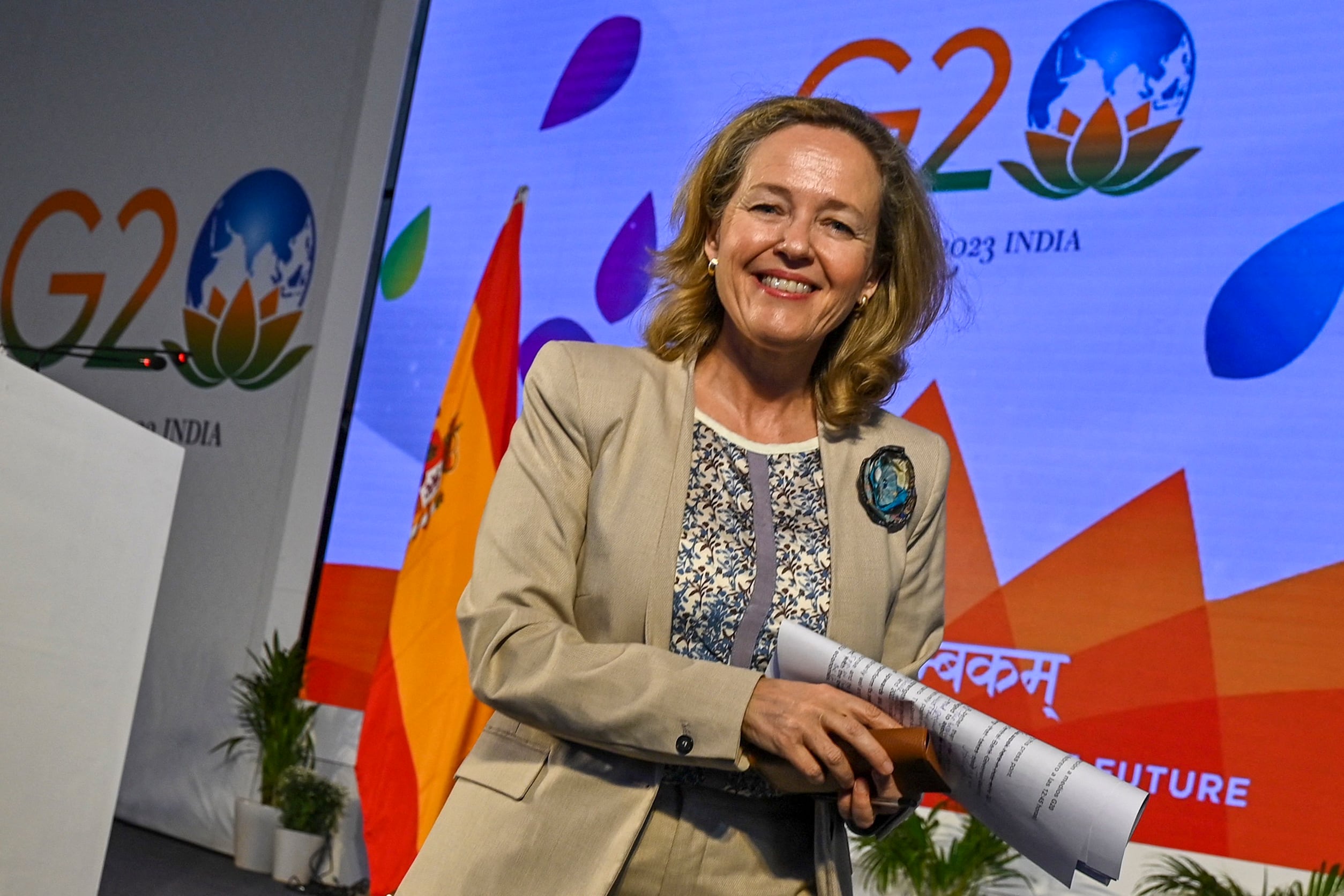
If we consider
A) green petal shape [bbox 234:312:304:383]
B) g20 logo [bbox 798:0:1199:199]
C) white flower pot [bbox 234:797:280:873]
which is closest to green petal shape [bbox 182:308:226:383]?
green petal shape [bbox 234:312:304:383]

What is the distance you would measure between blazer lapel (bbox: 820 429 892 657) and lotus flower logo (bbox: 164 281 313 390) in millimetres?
5929

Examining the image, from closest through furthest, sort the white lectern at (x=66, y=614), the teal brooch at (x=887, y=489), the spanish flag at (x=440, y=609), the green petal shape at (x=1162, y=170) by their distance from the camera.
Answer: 1. the teal brooch at (x=887, y=489)
2. the white lectern at (x=66, y=614)
3. the green petal shape at (x=1162, y=170)
4. the spanish flag at (x=440, y=609)

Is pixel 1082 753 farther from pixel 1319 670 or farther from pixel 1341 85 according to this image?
pixel 1341 85

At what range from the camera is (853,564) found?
54.2 inches

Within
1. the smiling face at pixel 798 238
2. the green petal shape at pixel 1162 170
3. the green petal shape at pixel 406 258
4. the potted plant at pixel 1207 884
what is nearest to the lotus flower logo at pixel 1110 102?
the green petal shape at pixel 1162 170

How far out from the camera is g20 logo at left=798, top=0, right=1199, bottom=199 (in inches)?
173

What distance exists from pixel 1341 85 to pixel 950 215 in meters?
1.28

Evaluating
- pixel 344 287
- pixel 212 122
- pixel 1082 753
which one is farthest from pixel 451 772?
pixel 212 122

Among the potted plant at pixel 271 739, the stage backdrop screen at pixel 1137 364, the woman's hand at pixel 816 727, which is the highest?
the stage backdrop screen at pixel 1137 364

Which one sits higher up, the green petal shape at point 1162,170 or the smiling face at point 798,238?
the green petal shape at point 1162,170

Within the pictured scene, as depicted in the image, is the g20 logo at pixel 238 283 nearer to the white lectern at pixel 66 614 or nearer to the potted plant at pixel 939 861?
the potted plant at pixel 939 861

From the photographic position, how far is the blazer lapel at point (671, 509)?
4.21ft

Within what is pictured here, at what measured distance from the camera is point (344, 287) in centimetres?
690

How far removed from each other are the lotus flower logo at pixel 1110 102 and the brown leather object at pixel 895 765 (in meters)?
3.64
